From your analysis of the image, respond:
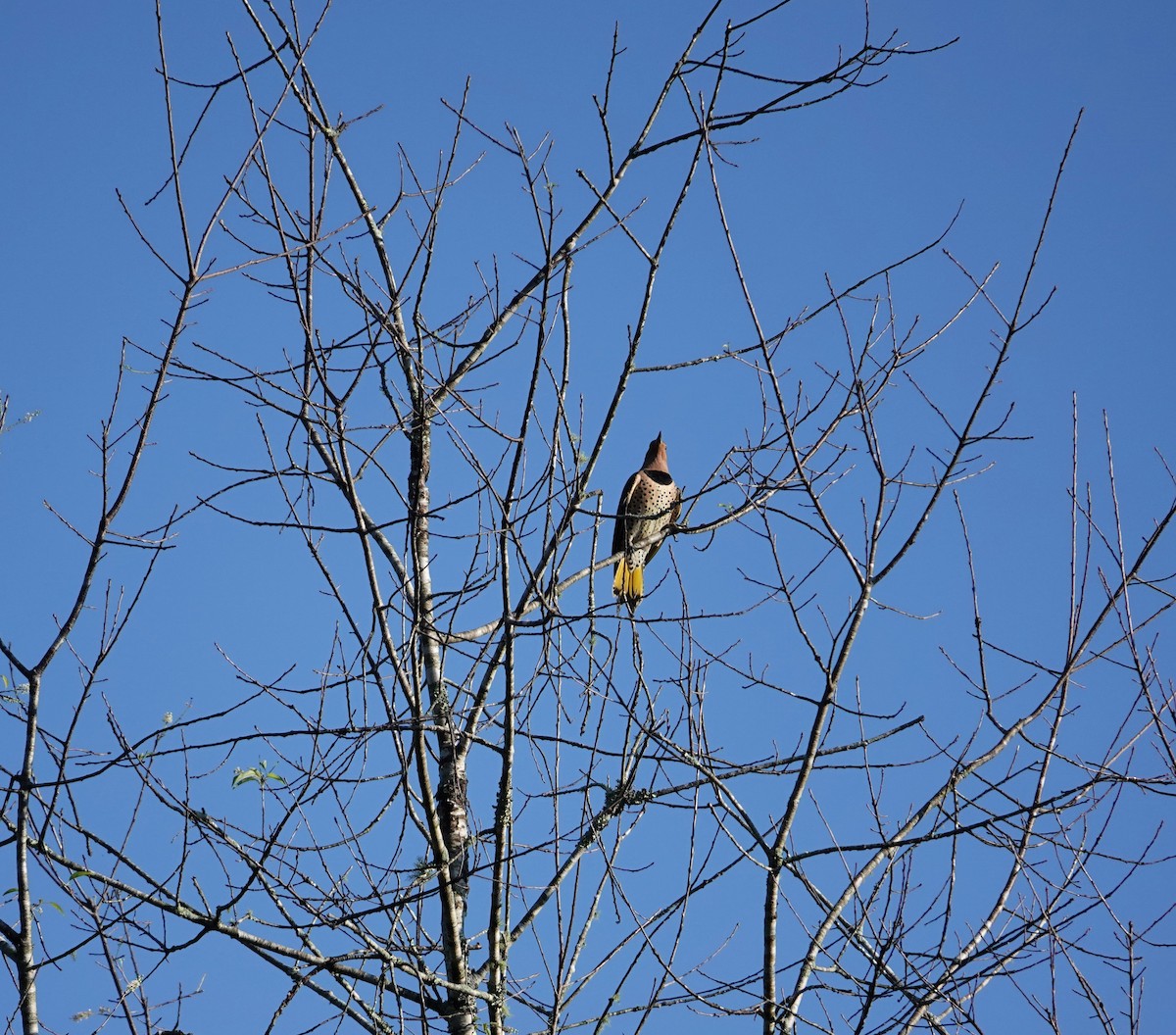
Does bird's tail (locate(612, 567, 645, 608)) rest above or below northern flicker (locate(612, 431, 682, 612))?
below

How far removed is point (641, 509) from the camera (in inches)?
286

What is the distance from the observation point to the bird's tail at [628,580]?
668 cm

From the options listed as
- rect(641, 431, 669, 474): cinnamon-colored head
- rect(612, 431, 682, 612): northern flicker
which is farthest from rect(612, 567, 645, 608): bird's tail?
rect(641, 431, 669, 474): cinnamon-colored head

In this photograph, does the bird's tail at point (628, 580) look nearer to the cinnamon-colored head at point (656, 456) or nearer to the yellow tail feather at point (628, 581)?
the yellow tail feather at point (628, 581)

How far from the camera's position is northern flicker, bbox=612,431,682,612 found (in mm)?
6828

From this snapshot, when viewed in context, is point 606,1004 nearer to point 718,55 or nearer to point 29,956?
point 29,956

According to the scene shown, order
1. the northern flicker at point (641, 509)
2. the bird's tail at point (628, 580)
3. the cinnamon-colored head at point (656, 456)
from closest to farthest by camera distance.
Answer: the bird's tail at point (628, 580) → the northern flicker at point (641, 509) → the cinnamon-colored head at point (656, 456)

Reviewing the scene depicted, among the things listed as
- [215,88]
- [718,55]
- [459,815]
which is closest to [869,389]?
[718,55]

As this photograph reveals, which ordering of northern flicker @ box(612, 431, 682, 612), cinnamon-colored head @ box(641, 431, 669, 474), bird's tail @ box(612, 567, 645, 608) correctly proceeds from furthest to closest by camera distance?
cinnamon-colored head @ box(641, 431, 669, 474) < northern flicker @ box(612, 431, 682, 612) < bird's tail @ box(612, 567, 645, 608)

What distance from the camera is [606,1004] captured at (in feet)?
11.2

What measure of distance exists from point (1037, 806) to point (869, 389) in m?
1.29

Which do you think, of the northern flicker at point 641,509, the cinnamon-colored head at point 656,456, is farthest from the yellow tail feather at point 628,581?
the cinnamon-colored head at point 656,456

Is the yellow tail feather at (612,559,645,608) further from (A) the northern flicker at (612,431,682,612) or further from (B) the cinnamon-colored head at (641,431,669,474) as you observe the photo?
(B) the cinnamon-colored head at (641,431,669,474)

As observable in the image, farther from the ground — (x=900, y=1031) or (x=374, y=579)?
(x=374, y=579)
